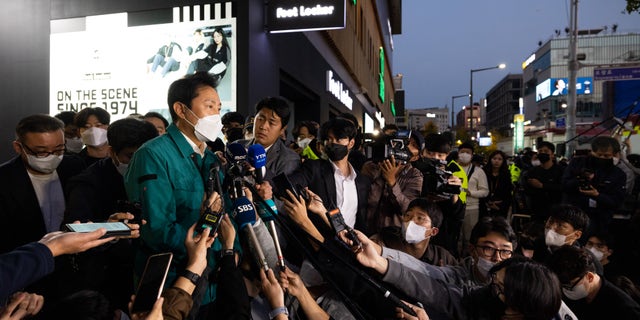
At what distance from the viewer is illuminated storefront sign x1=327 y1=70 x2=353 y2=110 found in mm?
12622

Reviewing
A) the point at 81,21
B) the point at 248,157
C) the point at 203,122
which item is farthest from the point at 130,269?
the point at 81,21

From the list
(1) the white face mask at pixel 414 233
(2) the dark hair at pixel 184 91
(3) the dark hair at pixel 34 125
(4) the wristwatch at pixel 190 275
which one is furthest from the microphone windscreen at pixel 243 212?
(3) the dark hair at pixel 34 125

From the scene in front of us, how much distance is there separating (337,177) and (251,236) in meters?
1.83

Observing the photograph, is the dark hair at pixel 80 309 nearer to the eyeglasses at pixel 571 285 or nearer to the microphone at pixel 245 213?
the microphone at pixel 245 213

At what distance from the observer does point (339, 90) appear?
14633 mm

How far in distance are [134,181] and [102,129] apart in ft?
6.23

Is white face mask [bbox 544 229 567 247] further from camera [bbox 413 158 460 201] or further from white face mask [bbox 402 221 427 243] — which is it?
white face mask [bbox 402 221 427 243]

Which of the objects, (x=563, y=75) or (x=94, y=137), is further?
(x=563, y=75)

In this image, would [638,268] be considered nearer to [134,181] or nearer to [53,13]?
A: [134,181]

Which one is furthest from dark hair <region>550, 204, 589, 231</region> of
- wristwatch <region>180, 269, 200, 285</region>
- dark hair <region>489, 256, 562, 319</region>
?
wristwatch <region>180, 269, 200, 285</region>

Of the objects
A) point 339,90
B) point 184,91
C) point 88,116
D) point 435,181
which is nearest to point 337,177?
point 435,181

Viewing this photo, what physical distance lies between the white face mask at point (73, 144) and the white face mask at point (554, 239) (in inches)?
176

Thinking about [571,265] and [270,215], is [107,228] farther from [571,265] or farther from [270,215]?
[571,265]

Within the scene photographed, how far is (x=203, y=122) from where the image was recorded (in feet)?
7.54
